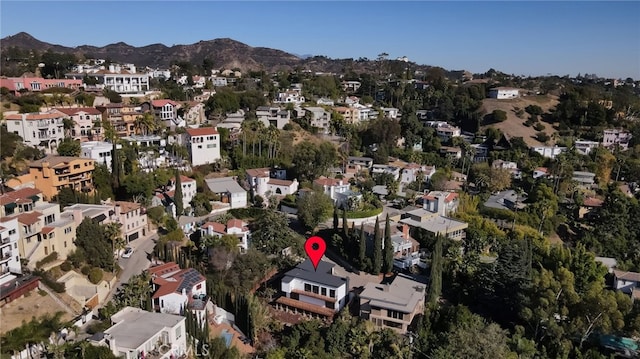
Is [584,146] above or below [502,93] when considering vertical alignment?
below

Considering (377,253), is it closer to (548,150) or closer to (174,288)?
(174,288)

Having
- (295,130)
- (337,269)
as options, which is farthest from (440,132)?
(337,269)

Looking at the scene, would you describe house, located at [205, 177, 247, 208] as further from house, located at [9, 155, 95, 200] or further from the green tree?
house, located at [9, 155, 95, 200]

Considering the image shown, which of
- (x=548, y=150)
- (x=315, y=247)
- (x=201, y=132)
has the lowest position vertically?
(x=315, y=247)

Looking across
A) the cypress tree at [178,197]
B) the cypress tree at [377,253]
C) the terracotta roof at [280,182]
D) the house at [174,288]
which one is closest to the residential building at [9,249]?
the house at [174,288]

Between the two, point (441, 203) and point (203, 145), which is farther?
point (203, 145)

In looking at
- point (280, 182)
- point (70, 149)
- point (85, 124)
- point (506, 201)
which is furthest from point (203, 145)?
point (506, 201)
